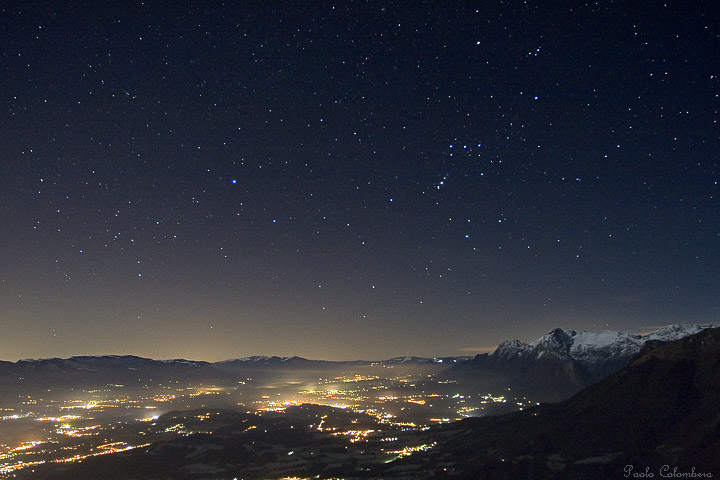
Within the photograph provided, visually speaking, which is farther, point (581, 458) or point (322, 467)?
point (322, 467)

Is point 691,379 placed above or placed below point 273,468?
above

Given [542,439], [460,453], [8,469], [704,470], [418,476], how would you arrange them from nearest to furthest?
[704,470] → [418,476] → [542,439] → [460,453] → [8,469]

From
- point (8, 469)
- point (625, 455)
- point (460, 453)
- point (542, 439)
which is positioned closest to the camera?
point (625, 455)

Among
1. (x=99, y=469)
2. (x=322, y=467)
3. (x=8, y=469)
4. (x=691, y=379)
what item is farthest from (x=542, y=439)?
(x=8, y=469)

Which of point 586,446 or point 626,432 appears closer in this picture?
point 626,432

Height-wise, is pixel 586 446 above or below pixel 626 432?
below

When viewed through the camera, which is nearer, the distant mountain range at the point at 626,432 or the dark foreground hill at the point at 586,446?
the distant mountain range at the point at 626,432

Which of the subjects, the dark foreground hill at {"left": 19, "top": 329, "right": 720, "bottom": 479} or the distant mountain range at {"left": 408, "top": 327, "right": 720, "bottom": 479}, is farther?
the dark foreground hill at {"left": 19, "top": 329, "right": 720, "bottom": 479}

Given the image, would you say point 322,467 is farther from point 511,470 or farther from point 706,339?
point 706,339
